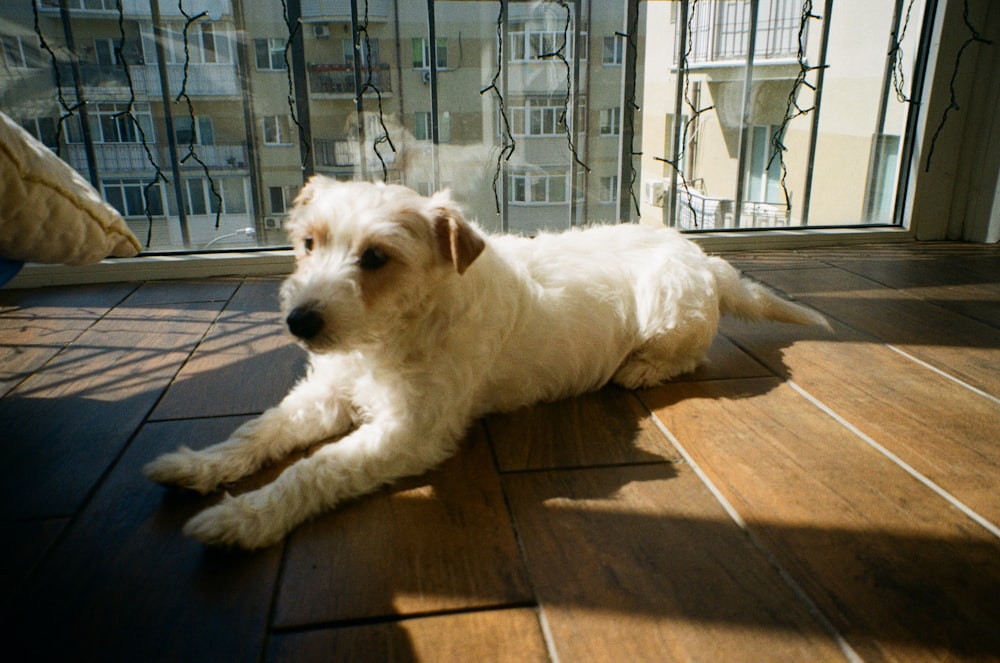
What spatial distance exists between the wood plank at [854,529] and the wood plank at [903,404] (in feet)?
0.24

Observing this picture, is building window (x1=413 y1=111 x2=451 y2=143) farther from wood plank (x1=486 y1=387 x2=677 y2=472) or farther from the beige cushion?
wood plank (x1=486 y1=387 x2=677 y2=472)

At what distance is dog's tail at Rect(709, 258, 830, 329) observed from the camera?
221 cm

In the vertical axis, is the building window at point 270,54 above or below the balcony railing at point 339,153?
above

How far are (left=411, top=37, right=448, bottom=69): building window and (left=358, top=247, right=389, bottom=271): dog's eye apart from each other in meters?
2.08

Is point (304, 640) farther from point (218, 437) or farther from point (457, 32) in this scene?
point (457, 32)

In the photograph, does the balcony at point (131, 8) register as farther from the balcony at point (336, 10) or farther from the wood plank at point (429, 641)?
the wood plank at point (429, 641)

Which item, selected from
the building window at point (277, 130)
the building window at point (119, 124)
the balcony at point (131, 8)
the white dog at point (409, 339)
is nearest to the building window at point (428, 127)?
the building window at point (277, 130)

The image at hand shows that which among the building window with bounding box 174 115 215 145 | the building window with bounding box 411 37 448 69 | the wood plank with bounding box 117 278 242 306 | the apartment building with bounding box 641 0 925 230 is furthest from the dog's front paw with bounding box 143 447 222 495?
the apartment building with bounding box 641 0 925 230

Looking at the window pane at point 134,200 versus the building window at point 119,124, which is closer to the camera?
the building window at point 119,124

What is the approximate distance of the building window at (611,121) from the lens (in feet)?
11.2

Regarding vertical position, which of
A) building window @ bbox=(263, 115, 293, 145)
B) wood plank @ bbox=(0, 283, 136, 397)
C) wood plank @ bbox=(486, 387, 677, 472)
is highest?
building window @ bbox=(263, 115, 293, 145)

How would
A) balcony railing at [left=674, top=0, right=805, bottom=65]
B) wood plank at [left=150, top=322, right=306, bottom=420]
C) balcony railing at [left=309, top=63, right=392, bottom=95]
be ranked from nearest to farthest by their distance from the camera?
wood plank at [left=150, top=322, right=306, bottom=420] → balcony railing at [left=309, top=63, right=392, bottom=95] → balcony railing at [left=674, top=0, right=805, bottom=65]

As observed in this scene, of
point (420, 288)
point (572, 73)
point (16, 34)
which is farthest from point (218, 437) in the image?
point (572, 73)

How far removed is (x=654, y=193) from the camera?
3812 millimetres
